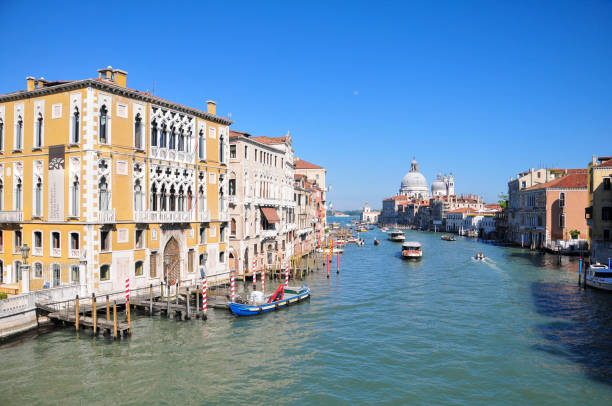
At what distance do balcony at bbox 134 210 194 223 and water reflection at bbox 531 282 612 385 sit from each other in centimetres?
1762

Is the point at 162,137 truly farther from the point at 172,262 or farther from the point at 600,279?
the point at 600,279

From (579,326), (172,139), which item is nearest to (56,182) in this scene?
(172,139)

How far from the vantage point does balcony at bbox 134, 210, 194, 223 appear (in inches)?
906

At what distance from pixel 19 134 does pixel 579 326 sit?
27.5m

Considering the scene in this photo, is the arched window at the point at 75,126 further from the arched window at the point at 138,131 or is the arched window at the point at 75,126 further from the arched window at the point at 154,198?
the arched window at the point at 154,198

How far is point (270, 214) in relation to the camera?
119ft

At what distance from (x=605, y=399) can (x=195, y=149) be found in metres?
21.6

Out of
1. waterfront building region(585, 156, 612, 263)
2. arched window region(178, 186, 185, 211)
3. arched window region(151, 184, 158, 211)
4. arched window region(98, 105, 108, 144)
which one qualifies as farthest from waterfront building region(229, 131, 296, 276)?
waterfront building region(585, 156, 612, 263)

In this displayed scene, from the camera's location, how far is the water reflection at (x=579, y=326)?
16531mm

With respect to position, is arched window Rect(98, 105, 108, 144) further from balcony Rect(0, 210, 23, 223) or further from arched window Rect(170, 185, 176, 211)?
balcony Rect(0, 210, 23, 223)

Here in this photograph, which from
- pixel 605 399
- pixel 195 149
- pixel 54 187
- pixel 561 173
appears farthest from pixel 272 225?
pixel 561 173

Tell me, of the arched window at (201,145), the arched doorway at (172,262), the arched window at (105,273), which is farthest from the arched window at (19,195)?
the arched window at (201,145)

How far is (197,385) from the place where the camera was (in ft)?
46.9

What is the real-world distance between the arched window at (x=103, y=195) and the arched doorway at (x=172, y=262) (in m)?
4.44
